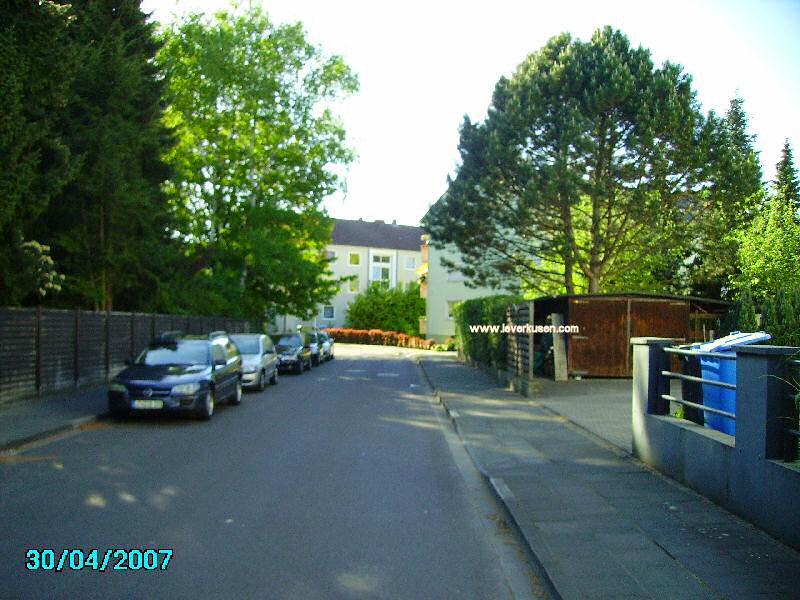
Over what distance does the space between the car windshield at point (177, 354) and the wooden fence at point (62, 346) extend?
8.21ft

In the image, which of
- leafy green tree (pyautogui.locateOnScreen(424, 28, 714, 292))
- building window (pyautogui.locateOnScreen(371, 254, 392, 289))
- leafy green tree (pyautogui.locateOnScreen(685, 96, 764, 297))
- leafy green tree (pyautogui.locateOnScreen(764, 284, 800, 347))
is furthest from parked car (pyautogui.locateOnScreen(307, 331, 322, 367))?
building window (pyautogui.locateOnScreen(371, 254, 392, 289))

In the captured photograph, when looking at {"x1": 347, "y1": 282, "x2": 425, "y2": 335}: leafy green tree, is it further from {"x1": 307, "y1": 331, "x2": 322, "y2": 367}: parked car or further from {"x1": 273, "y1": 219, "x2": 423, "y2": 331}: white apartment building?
{"x1": 307, "y1": 331, "x2": 322, "y2": 367}: parked car

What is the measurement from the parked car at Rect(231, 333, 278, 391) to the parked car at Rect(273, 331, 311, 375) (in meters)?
4.94

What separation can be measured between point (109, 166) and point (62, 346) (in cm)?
464

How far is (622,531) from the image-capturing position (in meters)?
5.75

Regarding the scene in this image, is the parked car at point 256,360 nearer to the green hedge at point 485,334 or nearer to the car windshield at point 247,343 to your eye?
the car windshield at point 247,343

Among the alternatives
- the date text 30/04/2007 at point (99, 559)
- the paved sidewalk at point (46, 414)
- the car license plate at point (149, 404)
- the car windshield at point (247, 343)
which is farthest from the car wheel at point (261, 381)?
the date text 30/04/2007 at point (99, 559)

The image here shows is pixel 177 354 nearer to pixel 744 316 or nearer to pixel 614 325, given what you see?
pixel 614 325

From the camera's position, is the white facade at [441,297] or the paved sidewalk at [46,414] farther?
the white facade at [441,297]

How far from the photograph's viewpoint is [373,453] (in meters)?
9.91

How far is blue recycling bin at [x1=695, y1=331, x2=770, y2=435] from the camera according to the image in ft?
23.2

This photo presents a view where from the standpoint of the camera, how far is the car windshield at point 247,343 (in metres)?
20.3

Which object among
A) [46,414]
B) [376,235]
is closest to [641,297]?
[46,414]

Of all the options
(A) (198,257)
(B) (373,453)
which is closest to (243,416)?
(B) (373,453)
